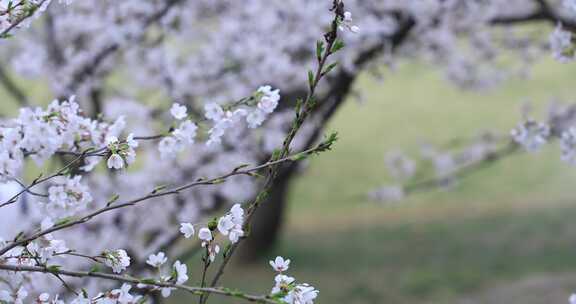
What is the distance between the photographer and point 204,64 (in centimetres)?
643

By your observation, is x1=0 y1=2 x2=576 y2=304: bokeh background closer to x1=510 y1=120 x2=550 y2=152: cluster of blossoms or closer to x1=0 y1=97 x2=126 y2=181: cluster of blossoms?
x1=510 y1=120 x2=550 y2=152: cluster of blossoms

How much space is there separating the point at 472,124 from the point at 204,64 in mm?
13850

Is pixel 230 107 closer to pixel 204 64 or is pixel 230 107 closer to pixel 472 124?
pixel 204 64

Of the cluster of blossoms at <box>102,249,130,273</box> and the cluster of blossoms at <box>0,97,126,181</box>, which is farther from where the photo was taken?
the cluster of blossoms at <box>0,97,126,181</box>

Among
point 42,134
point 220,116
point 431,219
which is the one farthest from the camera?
point 431,219

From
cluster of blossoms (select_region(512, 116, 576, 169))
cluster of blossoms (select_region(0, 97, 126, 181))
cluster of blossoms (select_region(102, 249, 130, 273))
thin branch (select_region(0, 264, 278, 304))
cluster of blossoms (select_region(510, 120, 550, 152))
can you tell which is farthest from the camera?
cluster of blossoms (select_region(510, 120, 550, 152))

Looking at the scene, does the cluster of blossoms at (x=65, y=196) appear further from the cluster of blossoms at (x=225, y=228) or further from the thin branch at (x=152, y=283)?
the cluster of blossoms at (x=225, y=228)

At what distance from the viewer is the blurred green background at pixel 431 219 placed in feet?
28.6

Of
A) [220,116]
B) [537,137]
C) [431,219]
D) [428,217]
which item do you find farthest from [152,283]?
[428,217]

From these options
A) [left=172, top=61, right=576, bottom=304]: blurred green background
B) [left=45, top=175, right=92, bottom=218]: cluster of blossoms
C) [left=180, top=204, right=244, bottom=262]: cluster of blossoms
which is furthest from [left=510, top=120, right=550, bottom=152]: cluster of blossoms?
[left=45, top=175, right=92, bottom=218]: cluster of blossoms

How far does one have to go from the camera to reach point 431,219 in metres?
14.0

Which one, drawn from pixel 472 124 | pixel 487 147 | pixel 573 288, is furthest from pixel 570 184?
pixel 573 288

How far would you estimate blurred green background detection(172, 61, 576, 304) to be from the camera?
28.6 ft

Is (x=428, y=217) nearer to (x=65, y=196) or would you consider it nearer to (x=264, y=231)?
(x=264, y=231)
